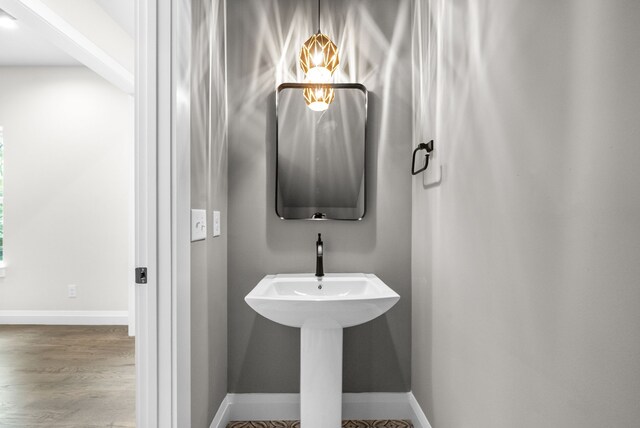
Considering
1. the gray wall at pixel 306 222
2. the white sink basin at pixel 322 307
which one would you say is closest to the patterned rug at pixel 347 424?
the gray wall at pixel 306 222

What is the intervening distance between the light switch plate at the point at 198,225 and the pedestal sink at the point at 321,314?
305 millimetres

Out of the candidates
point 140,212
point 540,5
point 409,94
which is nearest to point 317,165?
point 409,94

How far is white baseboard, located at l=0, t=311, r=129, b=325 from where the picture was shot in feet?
12.1

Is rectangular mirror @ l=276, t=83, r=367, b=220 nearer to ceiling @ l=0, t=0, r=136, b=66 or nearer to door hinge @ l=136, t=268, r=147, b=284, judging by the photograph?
door hinge @ l=136, t=268, r=147, b=284

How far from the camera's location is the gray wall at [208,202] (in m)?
1.52

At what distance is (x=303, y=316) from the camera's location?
4.94 feet

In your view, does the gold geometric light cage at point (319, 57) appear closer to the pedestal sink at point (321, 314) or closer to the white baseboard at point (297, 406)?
the pedestal sink at point (321, 314)

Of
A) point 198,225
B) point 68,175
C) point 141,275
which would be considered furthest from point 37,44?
point 141,275

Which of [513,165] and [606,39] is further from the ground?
[606,39]

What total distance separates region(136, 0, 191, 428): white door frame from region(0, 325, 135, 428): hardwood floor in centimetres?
91

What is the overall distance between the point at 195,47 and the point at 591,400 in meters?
1.64

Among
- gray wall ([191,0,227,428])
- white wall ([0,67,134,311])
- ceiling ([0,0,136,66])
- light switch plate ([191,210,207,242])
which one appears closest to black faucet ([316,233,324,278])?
gray wall ([191,0,227,428])

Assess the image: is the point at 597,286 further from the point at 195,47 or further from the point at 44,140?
the point at 44,140

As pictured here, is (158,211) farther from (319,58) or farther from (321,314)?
(319,58)
